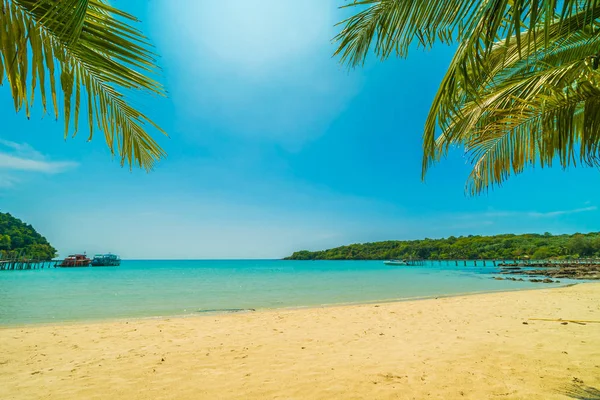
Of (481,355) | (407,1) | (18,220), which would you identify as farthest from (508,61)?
(18,220)

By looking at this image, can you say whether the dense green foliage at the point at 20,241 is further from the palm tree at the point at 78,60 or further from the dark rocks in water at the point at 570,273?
the dark rocks in water at the point at 570,273

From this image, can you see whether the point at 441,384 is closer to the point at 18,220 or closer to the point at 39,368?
the point at 39,368

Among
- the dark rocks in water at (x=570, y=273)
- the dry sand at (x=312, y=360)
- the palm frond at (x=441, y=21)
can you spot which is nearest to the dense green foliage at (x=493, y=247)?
the dark rocks in water at (x=570, y=273)

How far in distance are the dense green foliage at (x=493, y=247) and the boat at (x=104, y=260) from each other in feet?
285

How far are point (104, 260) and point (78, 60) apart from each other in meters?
93.4

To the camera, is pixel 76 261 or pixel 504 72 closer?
pixel 504 72

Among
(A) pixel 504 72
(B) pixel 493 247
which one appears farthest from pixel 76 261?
(B) pixel 493 247

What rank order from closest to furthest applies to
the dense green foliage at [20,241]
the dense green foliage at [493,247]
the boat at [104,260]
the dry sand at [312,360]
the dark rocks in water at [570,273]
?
the dry sand at [312,360], the dark rocks in water at [570,273], the dense green foliage at [493,247], the dense green foliage at [20,241], the boat at [104,260]

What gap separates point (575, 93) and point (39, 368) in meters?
7.71

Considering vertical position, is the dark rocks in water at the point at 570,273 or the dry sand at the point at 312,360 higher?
the dry sand at the point at 312,360

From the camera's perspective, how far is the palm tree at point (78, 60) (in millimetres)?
1486

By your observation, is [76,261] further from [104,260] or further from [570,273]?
[570,273]

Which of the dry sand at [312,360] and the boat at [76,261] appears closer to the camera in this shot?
the dry sand at [312,360]

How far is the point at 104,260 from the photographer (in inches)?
3063
